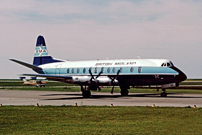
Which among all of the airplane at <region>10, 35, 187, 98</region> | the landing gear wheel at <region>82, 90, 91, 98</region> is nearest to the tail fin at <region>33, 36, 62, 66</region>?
the airplane at <region>10, 35, 187, 98</region>

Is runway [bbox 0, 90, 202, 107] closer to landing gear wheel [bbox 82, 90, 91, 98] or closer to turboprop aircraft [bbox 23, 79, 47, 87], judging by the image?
landing gear wheel [bbox 82, 90, 91, 98]

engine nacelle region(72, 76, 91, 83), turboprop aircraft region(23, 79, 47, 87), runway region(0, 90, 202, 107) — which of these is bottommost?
A: turboprop aircraft region(23, 79, 47, 87)

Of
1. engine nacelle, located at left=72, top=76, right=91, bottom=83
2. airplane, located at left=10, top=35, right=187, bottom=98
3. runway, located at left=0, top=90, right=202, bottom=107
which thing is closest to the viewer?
runway, located at left=0, top=90, right=202, bottom=107

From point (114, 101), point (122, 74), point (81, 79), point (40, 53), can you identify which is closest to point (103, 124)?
point (114, 101)

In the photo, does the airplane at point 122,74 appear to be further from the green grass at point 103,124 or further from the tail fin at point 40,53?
the green grass at point 103,124

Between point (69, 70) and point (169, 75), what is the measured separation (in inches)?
579

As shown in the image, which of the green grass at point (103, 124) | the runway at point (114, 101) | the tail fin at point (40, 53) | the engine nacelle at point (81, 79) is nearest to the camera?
the green grass at point (103, 124)

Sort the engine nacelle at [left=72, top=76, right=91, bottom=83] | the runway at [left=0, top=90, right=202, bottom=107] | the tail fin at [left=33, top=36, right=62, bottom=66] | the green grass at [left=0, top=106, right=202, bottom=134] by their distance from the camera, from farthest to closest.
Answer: the tail fin at [left=33, top=36, right=62, bottom=66] → the engine nacelle at [left=72, top=76, right=91, bottom=83] → the runway at [left=0, top=90, right=202, bottom=107] → the green grass at [left=0, top=106, right=202, bottom=134]

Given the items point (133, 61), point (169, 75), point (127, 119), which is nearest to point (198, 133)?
point (127, 119)

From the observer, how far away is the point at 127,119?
1697cm

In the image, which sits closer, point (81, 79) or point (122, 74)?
point (81, 79)

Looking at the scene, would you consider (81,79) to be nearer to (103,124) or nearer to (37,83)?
(103,124)

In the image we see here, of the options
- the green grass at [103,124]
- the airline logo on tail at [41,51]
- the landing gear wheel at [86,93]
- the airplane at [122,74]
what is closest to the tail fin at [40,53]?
the airline logo on tail at [41,51]

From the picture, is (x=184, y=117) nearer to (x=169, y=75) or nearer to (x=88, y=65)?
(x=169, y=75)
